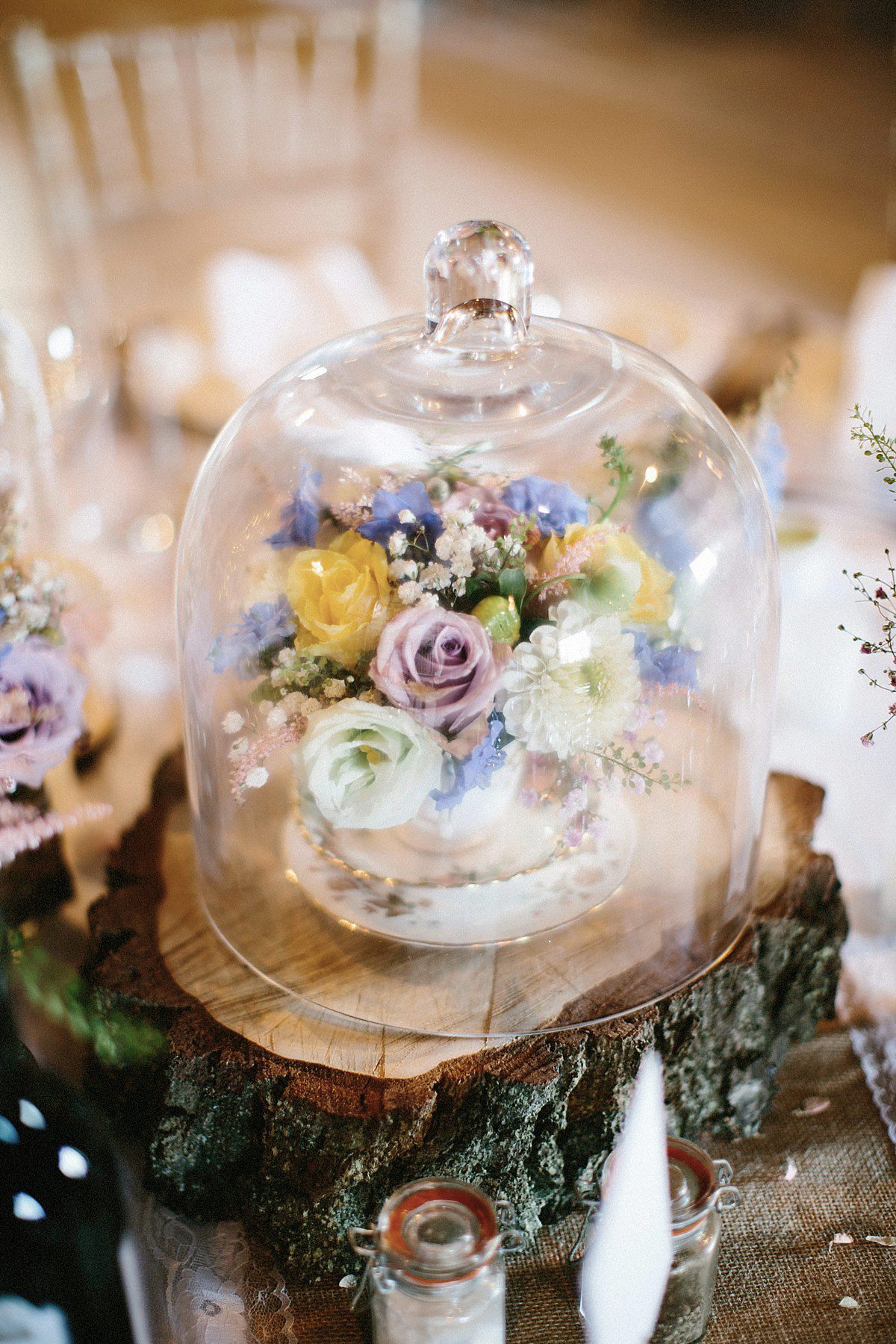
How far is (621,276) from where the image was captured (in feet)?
14.3

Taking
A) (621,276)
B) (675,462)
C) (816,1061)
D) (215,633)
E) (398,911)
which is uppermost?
(675,462)

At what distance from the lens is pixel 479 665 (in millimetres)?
913

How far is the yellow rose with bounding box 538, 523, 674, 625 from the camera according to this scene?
96cm

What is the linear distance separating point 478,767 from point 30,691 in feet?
1.56

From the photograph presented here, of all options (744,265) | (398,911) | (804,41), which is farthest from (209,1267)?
(804,41)

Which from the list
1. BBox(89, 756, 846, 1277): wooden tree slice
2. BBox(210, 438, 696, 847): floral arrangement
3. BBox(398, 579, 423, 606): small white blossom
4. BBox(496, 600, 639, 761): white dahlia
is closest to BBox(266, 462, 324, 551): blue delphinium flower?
BBox(210, 438, 696, 847): floral arrangement

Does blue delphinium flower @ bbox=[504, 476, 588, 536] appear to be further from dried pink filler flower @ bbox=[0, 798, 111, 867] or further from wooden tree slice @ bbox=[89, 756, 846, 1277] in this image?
dried pink filler flower @ bbox=[0, 798, 111, 867]

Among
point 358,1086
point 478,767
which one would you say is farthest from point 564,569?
point 358,1086

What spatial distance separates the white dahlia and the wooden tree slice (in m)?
0.27

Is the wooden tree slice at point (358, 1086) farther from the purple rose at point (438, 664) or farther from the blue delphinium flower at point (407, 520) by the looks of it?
the blue delphinium flower at point (407, 520)

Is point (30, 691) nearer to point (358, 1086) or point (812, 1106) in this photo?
point (358, 1086)

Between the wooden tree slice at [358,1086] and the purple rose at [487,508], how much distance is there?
45 cm

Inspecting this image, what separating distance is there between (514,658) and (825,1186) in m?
0.61

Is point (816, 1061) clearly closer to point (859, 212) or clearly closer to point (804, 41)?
point (859, 212)
